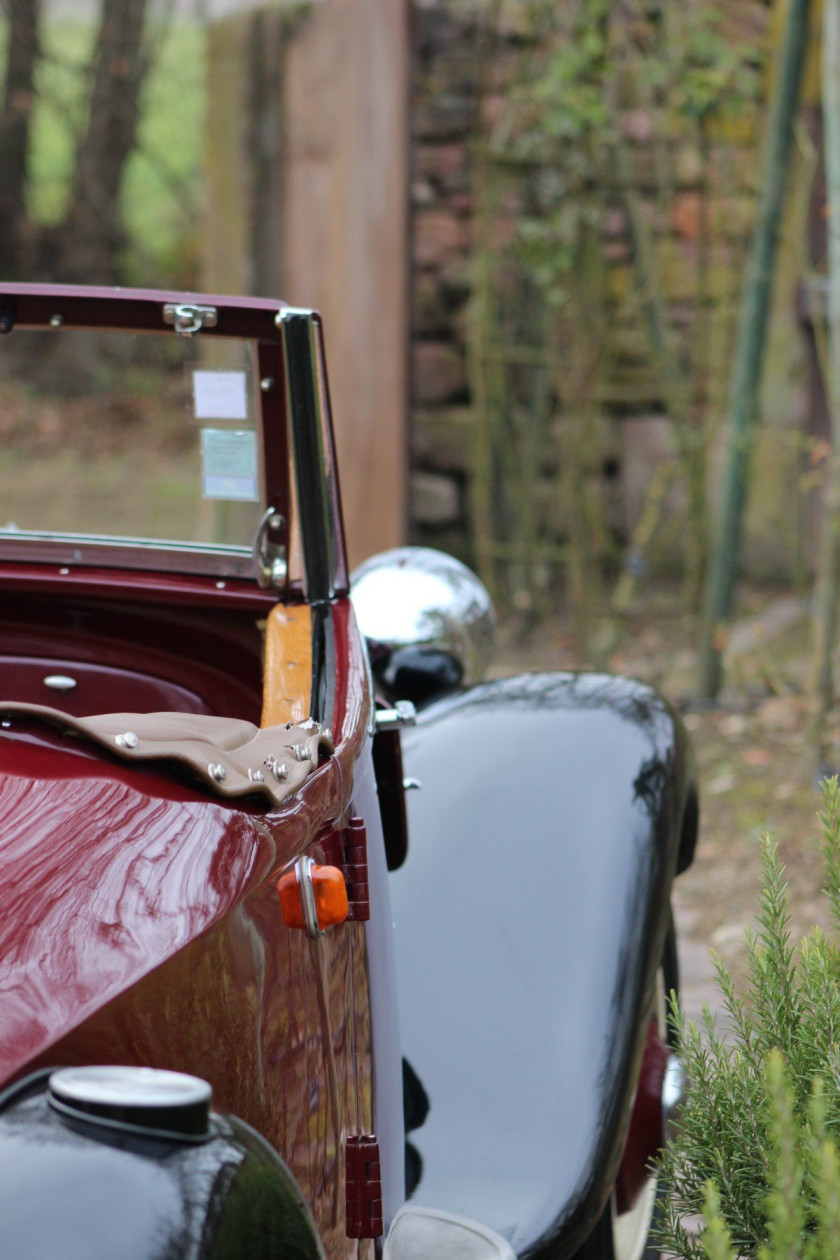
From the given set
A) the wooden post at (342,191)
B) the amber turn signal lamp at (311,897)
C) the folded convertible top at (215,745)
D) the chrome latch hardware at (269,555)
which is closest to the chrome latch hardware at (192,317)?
the chrome latch hardware at (269,555)

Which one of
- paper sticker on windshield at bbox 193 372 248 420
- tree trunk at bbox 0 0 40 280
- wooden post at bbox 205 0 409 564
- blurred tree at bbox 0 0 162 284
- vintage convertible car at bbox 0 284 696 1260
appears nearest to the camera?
vintage convertible car at bbox 0 284 696 1260

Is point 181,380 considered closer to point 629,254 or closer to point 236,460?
point 236,460

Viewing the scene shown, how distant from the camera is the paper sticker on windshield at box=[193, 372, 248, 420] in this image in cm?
209

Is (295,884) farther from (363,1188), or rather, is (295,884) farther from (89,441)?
(89,441)

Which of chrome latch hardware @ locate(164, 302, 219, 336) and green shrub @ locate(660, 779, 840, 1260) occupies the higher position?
chrome latch hardware @ locate(164, 302, 219, 336)

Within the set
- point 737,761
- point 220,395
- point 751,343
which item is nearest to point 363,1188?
point 220,395

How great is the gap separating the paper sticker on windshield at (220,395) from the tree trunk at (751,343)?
2349mm

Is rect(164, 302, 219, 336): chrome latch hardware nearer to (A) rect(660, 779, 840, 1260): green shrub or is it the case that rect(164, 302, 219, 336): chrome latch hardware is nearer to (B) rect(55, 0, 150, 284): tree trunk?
(A) rect(660, 779, 840, 1260): green shrub

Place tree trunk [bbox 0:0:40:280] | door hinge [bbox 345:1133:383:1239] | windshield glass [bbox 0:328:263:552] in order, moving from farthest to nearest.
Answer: tree trunk [bbox 0:0:40:280] → windshield glass [bbox 0:328:263:552] → door hinge [bbox 345:1133:383:1239]

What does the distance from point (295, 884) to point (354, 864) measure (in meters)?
0.24

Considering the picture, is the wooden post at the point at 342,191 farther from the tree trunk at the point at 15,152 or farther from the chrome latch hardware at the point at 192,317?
the tree trunk at the point at 15,152

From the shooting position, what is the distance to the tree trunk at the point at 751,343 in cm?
444

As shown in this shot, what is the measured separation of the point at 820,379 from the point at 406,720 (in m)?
5.19

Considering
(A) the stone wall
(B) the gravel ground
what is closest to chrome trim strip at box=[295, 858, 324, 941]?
(B) the gravel ground
